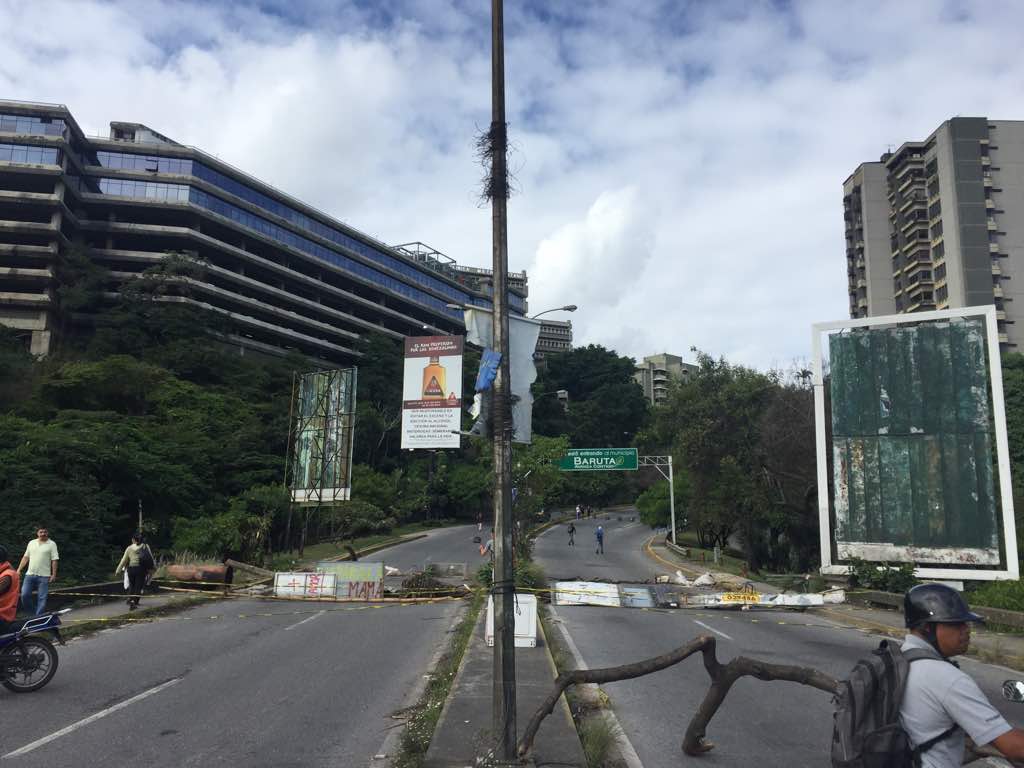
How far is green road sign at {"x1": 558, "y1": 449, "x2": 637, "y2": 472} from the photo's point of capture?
44125 millimetres

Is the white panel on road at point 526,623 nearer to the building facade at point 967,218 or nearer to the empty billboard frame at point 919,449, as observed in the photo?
the empty billboard frame at point 919,449

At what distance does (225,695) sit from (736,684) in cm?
636

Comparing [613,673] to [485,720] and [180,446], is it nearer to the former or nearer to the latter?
[485,720]

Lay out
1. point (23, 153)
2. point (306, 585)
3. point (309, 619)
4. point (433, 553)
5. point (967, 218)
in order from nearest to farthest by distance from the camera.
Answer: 1. point (309, 619)
2. point (306, 585)
3. point (433, 553)
4. point (23, 153)
5. point (967, 218)

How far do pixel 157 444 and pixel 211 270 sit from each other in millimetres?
43915

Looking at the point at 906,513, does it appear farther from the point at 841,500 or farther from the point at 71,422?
the point at 71,422

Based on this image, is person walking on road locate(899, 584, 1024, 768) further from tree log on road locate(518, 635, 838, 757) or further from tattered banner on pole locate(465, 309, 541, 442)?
tattered banner on pole locate(465, 309, 541, 442)

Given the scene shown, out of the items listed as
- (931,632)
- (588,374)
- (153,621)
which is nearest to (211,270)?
(588,374)

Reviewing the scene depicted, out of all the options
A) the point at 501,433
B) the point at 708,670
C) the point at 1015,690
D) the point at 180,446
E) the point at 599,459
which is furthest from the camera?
the point at 599,459

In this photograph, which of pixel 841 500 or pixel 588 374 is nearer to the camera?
pixel 841 500

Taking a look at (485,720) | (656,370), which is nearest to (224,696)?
(485,720)

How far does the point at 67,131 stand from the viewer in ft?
225

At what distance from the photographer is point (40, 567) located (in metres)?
12.5

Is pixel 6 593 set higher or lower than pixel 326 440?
lower
